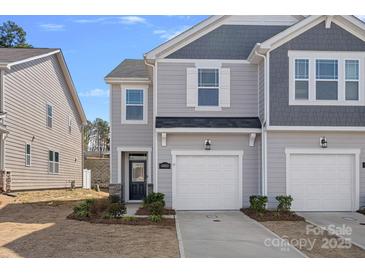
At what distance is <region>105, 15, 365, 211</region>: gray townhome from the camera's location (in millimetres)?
15148

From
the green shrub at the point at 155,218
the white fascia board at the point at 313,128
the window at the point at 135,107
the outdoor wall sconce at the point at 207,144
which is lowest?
→ the green shrub at the point at 155,218

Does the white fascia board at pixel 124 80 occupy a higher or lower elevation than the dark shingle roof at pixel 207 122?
higher

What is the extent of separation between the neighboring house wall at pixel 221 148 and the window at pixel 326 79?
256cm

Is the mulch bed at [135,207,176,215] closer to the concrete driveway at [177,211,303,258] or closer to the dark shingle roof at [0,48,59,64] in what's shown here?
the concrete driveway at [177,211,303,258]

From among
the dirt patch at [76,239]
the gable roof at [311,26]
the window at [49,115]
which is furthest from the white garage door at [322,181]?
the window at [49,115]

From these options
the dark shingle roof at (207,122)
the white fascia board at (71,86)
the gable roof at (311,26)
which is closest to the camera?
the gable roof at (311,26)

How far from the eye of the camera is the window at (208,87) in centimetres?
1611

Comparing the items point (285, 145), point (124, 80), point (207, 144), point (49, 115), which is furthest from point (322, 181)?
point (49, 115)

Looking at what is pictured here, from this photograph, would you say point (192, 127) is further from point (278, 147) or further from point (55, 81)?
point (55, 81)

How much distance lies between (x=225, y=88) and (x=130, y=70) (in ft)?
16.4

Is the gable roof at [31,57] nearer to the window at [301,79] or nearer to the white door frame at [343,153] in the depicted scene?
the window at [301,79]

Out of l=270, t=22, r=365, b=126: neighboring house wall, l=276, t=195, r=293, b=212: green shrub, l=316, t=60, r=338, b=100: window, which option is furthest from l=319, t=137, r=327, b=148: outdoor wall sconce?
l=276, t=195, r=293, b=212: green shrub
